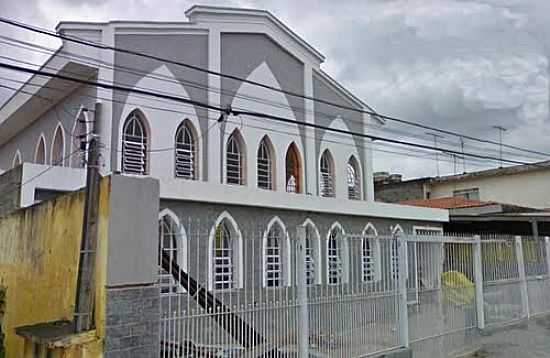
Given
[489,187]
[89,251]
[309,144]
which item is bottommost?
[89,251]

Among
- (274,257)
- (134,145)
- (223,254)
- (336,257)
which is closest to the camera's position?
(336,257)

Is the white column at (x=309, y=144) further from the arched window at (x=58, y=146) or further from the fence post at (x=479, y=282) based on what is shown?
the arched window at (x=58, y=146)

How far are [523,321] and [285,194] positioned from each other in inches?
225

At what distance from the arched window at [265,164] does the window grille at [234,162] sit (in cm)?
72

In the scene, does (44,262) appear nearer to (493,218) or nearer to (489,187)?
(493,218)

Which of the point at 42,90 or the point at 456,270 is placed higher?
the point at 42,90

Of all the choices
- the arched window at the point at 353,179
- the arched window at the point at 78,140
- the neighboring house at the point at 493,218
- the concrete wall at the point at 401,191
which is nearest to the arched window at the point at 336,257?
the arched window at the point at 353,179

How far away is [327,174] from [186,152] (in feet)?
17.8

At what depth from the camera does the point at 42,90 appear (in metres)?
13.5

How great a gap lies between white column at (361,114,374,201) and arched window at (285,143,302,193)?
3015 millimetres

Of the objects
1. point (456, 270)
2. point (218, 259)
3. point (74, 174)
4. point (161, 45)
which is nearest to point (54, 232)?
point (74, 174)

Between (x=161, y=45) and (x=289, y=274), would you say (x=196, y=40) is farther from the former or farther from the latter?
(x=289, y=274)

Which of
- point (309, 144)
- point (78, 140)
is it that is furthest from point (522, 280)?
point (78, 140)

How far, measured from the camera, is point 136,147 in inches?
502
